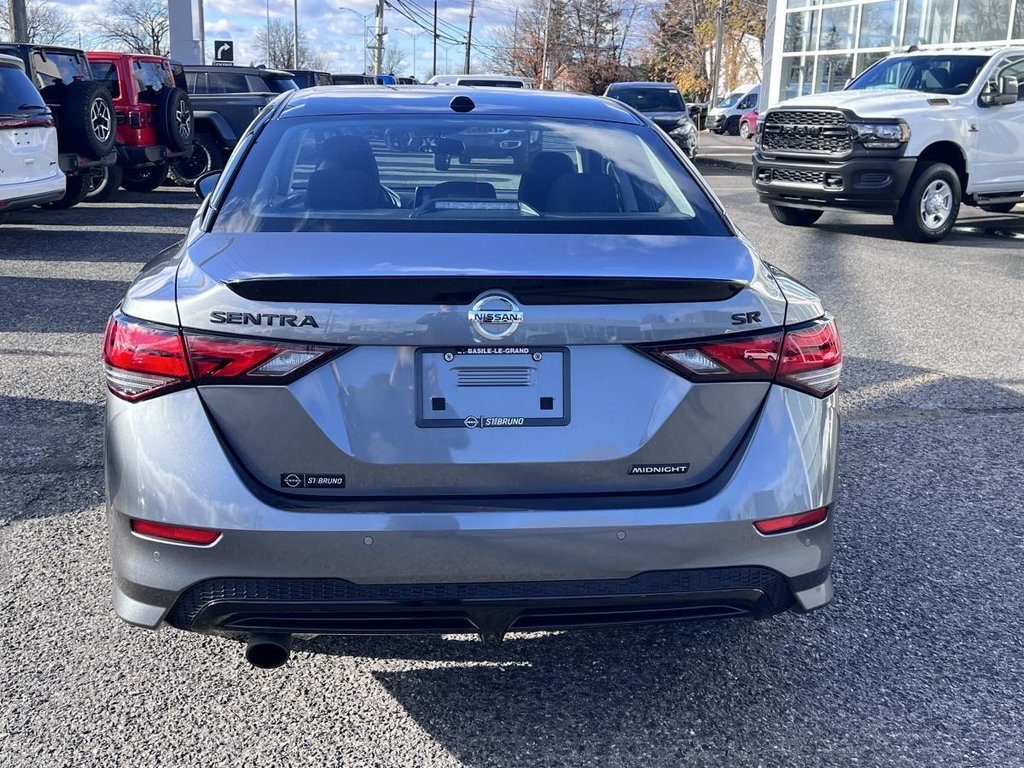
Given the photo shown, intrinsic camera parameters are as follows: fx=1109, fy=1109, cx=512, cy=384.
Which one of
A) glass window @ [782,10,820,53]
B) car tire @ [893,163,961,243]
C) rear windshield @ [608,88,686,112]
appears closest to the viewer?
car tire @ [893,163,961,243]

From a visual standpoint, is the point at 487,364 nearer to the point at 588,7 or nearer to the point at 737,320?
the point at 737,320

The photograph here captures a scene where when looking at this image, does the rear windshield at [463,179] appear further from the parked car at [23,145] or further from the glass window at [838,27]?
the glass window at [838,27]

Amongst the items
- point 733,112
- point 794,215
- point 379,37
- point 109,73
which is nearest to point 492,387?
point 794,215

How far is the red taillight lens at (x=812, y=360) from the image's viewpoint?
266 centimetres

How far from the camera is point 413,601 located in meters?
2.54

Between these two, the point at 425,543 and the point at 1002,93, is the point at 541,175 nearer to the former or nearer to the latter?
the point at 425,543

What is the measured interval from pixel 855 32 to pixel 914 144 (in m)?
14.8

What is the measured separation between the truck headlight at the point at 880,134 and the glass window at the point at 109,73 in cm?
971

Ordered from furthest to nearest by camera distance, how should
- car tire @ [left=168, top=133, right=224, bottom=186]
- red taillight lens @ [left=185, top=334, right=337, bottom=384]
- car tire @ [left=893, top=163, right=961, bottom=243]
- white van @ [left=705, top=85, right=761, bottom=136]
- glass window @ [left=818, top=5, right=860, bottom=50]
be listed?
white van @ [left=705, top=85, right=761, bottom=136] → glass window @ [left=818, top=5, right=860, bottom=50] → car tire @ [left=168, top=133, right=224, bottom=186] → car tire @ [left=893, top=163, right=961, bottom=243] → red taillight lens @ [left=185, top=334, right=337, bottom=384]

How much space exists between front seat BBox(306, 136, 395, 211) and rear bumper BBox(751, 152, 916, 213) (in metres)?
10.1

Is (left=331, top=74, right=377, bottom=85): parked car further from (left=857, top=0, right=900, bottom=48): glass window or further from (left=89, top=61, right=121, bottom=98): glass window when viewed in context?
(left=857, top=0, right=900, bottom=48): glass window

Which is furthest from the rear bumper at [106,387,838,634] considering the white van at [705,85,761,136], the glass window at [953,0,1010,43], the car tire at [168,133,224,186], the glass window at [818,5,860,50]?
the white van at [705,85,761,136]

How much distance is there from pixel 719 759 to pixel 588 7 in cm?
7390

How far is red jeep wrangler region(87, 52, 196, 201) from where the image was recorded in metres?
14.9
